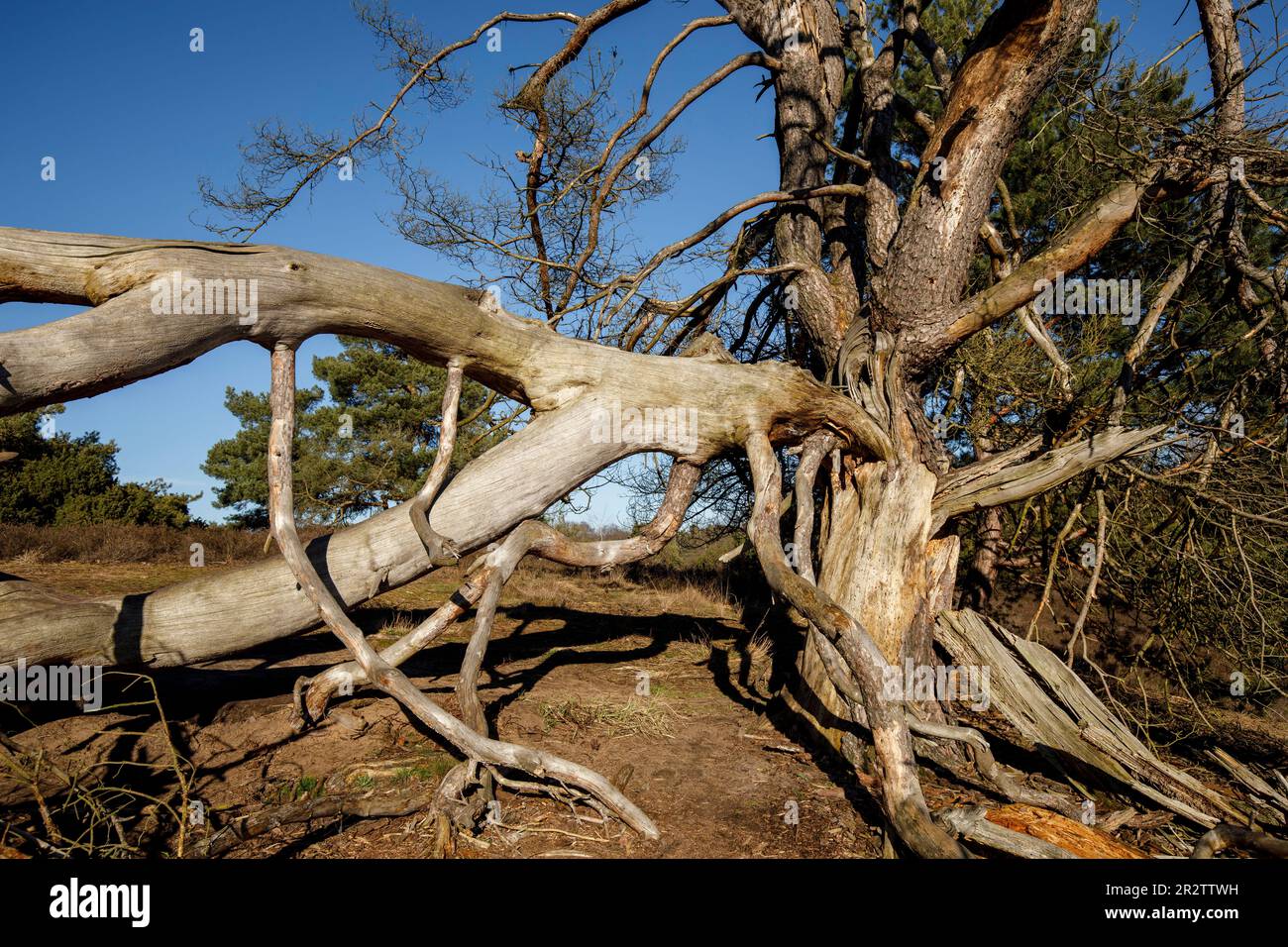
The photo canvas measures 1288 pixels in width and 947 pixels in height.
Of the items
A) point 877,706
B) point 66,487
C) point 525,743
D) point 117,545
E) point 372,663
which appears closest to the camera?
point 877,706

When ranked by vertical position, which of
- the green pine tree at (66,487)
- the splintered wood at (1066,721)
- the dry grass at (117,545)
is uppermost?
the green pine tree at (66,487)

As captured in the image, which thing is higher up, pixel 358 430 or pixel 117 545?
pixel 358 430

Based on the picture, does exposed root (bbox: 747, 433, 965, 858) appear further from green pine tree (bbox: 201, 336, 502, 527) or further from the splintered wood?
green pine tree (bbox: 201, 336, 502, 527)

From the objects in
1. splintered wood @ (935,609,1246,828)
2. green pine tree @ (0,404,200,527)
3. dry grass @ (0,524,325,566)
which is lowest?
splintered wood @ (935,609,1246,828)

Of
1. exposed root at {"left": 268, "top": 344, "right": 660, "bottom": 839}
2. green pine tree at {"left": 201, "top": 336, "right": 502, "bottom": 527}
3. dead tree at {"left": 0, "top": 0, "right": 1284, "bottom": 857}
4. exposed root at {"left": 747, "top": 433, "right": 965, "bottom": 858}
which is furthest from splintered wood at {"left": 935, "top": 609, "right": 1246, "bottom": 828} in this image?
green pine tree at {"left": 201, "top": 336, "right": 502, "bottom": 527}

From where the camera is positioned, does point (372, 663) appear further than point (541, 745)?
No

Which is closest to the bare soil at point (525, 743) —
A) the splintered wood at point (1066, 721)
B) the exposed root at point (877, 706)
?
the exposed root at point (877, 706)

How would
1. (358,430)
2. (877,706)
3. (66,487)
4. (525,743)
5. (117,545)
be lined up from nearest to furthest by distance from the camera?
1. (877,706)
2. (525,743)
3. (117,545)
4. (66,487)
5. (358,430)

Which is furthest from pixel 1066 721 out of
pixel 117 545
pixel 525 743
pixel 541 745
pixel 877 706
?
pixel 117 545

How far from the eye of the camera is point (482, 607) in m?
4.68

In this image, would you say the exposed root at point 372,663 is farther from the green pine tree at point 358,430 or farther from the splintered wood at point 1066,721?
the green pine tree at point 358,430

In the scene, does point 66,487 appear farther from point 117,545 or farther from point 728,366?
point 728,366
